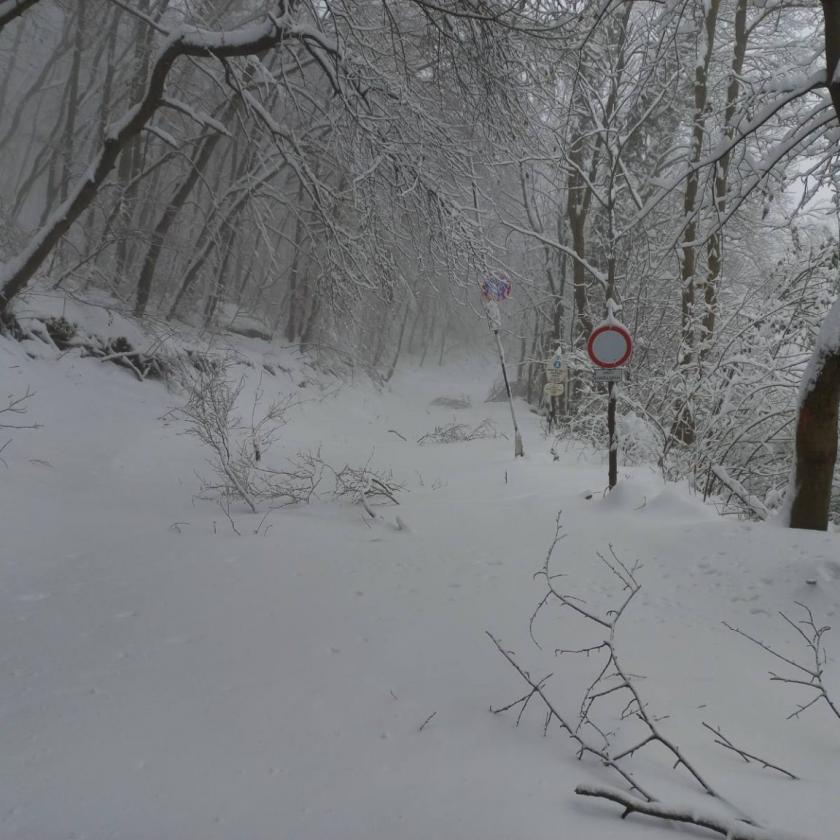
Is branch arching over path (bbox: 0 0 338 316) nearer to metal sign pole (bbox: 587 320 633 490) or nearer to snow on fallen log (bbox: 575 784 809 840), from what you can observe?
metal sign pole (bbox: 587 320 633 490)

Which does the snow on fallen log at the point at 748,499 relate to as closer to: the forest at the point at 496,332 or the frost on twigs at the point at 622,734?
the forest at the point at 496,332

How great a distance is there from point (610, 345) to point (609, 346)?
13 millimetres

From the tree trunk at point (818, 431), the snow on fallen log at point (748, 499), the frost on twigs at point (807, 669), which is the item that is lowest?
the frost on twigs at point (807, 669)

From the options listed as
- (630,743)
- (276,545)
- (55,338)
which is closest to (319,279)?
(276,545)

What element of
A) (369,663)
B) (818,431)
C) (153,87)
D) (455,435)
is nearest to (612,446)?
(818,431)

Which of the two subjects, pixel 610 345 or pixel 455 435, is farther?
pixel 455 435

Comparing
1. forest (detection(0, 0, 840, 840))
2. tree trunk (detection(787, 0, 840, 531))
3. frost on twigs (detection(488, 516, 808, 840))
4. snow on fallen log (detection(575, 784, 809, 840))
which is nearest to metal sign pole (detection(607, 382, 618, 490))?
forest (detection(0, 0, 840, 840))

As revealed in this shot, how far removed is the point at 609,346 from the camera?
5816 millimetres

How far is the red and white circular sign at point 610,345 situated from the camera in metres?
5.79

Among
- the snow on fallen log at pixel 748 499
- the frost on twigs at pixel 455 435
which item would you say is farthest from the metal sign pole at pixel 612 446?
the frost on twigs at pixel 455 435

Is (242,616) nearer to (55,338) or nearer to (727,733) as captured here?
(727,733)

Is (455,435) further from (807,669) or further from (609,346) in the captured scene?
(807,669)

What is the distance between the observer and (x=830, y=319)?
13.1ft

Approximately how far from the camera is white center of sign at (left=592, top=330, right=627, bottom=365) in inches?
228
